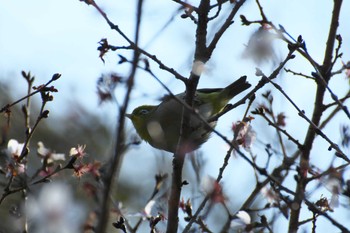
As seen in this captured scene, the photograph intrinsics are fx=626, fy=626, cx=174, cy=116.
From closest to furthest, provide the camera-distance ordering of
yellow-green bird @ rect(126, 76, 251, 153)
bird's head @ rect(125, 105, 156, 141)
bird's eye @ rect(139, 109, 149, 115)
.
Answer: yellow-green bird @ rect(126, 76, 251, 153) < bird's head @ rect(125, 105, 156, 141) < bird's eye @ rect(139, 109, 149, 115)

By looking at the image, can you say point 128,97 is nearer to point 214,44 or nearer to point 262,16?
point 214,44

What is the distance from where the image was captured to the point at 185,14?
3.65 m

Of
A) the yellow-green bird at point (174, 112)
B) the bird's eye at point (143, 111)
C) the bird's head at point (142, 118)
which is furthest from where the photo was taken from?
the bird's eye at point (143, 111)

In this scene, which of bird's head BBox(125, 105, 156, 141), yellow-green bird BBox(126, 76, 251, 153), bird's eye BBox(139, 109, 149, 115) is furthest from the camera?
bird's eye BBox(139, 109, 149, 115)

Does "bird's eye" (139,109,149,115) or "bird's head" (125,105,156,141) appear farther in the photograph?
"bird's eye" (139,109,149,115)

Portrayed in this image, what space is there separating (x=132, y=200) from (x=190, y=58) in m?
8.13

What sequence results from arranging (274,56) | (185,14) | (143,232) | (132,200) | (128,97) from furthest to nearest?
1. (132,200)
2. (143,232)
3. (274,56)
4. (185,14)
5. (128,97)

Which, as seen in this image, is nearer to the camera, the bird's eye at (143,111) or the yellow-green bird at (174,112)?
the yellow-green bird at (174,112)

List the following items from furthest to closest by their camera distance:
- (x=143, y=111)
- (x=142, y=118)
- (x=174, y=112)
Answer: (x=143, y=111) → (x=142, y=118) → (x=174, y=112)

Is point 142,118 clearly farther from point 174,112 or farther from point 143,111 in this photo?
point 174,112

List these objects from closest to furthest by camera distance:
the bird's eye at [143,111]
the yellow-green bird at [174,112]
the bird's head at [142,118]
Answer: the yellow-green bird at [174,112], the bird's head at [142,118], the bird's eye at [143,111]

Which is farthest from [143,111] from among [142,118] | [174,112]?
[174,112]

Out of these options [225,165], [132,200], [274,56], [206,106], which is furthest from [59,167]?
[132,200]

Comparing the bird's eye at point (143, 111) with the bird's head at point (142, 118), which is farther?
the bird's eye at point (143, 111)
